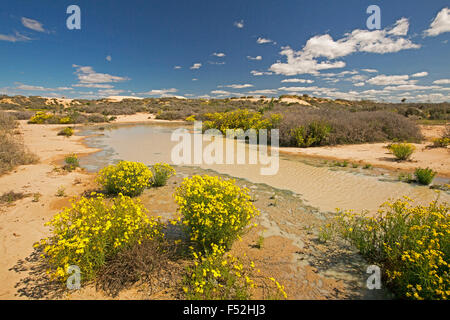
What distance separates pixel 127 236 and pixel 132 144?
11.0 meters

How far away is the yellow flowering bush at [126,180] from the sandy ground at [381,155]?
7986 mm

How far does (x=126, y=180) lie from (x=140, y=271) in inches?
120

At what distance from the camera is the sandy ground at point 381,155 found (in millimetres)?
8391

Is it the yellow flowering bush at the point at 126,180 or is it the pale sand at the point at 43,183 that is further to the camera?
the yellow flowering bush at the point at 126,180

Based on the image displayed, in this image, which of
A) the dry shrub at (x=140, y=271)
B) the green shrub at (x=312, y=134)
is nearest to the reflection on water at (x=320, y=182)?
the green shrub at (x=312, y=134)

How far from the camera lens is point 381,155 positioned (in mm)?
10078

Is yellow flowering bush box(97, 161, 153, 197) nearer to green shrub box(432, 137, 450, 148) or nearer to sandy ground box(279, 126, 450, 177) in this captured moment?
sandy ground box(279, 126, 450, 177)

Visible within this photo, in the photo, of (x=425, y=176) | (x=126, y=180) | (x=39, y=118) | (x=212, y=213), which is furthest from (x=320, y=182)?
(x=39, y=118)

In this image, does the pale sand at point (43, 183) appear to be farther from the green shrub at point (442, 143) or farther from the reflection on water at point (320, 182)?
the reflection on water at point (320, 182)

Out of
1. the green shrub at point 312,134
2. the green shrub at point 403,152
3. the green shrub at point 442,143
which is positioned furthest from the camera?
the green shrub at point 312,134

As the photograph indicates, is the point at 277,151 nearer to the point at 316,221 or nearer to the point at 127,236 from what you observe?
the point at 316,221

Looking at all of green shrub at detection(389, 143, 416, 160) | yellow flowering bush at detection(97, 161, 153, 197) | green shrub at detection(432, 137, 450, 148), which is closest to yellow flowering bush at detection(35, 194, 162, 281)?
yellow flowering bush at detection(97, 161, 153, 197)

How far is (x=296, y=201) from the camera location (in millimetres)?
5645

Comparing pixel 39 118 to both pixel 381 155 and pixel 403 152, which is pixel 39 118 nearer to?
pixel 381 155
